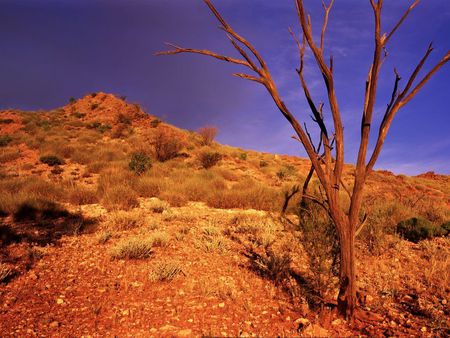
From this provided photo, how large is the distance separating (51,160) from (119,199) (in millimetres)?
9787

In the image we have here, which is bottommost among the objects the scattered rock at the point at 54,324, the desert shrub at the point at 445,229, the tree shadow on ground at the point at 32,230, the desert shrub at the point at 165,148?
the scattered rock at the point at 54,324

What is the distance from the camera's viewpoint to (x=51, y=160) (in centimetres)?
1656

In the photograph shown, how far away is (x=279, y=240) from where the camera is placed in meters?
6.73

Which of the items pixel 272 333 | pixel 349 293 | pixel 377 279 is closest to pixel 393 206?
pixel 377 279

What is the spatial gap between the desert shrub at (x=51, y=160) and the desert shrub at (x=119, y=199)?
8.84m

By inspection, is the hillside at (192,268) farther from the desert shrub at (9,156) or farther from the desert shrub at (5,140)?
the desert shrub at (5,140)

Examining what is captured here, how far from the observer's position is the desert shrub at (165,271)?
450 cm

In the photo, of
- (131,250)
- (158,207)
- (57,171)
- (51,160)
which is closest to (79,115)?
(51,160)

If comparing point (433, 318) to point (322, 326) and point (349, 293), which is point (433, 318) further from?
point (322, 326)

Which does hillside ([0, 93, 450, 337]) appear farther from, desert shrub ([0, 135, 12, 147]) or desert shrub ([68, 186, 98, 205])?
desert shrub ([0, 135, 12, 147])

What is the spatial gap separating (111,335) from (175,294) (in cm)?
102

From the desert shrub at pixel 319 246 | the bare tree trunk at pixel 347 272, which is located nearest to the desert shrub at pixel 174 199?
the desert shrub at pixel 319 246

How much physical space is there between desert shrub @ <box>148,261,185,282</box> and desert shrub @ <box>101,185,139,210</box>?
4356 millimetres

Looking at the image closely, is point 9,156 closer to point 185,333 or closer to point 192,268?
point 192,268
